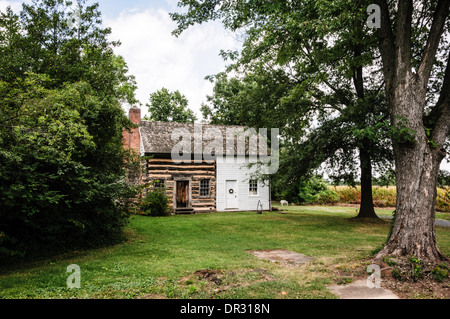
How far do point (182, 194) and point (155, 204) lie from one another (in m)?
2.79

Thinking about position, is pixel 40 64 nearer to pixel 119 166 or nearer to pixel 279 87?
pixel 119 166

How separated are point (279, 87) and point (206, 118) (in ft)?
68.4

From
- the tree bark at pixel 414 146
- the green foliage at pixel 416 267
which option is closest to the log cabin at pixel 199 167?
the tree bark at pixel 414 146

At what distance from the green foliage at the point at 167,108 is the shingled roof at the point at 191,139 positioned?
1217 cm

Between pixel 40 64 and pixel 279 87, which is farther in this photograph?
pixel 279 87

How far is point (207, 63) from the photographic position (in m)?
12.3

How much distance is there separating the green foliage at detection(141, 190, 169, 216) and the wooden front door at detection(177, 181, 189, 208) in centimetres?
184

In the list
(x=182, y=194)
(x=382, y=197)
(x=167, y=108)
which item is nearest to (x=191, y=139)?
(x=182, y=194)

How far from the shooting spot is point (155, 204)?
60.1 ft

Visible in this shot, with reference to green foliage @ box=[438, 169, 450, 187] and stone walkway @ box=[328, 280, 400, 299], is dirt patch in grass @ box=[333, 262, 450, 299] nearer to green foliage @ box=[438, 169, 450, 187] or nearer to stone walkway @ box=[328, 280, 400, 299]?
stone walkway @ box=[328, 280, 400, 299]

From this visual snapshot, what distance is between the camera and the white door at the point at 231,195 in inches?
846

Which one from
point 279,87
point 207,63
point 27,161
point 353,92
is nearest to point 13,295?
point 27,161

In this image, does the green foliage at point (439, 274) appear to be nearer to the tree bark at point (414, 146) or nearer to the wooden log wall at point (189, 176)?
the tree bark at point (414, 146)
